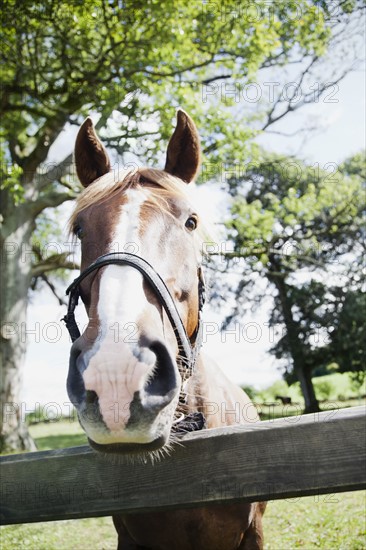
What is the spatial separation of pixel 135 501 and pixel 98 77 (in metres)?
10.6

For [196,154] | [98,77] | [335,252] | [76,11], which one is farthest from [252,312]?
[196,154]

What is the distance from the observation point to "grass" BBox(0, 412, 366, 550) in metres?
5.00

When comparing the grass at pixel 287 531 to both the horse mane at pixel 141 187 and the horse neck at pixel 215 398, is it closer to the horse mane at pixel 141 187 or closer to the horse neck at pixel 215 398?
the horse neck at pixel 215 398

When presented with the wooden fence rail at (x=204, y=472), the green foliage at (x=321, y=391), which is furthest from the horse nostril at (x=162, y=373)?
the green foliage at (x=321, y=391)

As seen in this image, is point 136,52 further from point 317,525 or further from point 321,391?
point 321,391

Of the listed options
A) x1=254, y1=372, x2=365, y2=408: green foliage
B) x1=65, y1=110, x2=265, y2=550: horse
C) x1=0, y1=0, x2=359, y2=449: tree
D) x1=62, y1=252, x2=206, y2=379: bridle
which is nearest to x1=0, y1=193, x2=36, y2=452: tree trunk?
x1=0, y1=0, x2=359, y2=449: tree

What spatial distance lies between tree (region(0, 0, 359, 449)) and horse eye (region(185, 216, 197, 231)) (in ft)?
25.5

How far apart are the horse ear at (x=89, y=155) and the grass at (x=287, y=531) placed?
391 centimetres

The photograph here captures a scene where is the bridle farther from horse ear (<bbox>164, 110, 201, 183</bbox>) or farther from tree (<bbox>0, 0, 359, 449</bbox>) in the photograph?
tree (<bbox>0, 0, 359, 449</bbox>)

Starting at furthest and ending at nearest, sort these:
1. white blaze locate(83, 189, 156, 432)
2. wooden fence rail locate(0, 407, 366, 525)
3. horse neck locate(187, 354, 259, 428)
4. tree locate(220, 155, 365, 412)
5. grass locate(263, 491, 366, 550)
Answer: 1. tree locate(220, 155, 365, 412)
2. grass locate(263, 491, 366, 550)
3. horse neck locate(187, 354, 259, 428)
4. wooden fence rail locate(0, 407, 366, 525)
5. white blaze locate(83, 189, 156, 432)

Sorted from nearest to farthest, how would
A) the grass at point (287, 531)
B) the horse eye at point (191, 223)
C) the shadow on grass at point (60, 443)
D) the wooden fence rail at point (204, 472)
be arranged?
the wooden fence rail at point (204, 472) → the horse eye at point (191, 223) → the grass at point (287, 531) → the shadow on grass at point (60, 443)

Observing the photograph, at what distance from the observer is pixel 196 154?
9.18ft

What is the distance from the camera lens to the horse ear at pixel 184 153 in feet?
9.03

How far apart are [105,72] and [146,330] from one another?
34.5 feet
